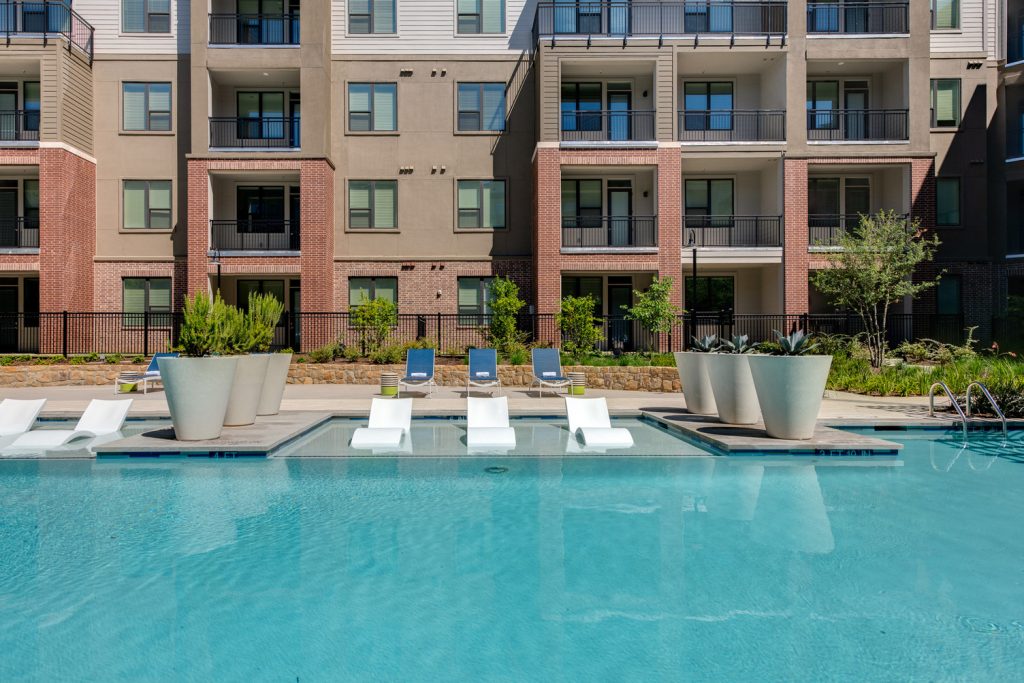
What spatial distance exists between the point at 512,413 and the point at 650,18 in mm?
16467

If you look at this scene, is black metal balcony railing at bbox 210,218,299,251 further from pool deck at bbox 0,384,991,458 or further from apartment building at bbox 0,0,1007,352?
pool deck at bbox 0,384,991,458

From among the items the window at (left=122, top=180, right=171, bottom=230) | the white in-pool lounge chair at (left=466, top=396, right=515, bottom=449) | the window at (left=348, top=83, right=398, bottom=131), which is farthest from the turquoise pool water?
the window at (left=348, top=83, right=398, bottom=131)

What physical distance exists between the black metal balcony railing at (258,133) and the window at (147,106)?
2214 millimetres

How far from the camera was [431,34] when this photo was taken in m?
23.0

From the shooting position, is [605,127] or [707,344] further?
[605,127]

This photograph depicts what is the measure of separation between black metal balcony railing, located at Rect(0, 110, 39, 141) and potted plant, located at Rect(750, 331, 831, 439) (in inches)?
1001

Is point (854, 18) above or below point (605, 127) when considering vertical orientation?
above

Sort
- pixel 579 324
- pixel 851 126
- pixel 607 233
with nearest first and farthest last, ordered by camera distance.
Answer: pixel 579 324
pixel 607 233
pixel 851 126

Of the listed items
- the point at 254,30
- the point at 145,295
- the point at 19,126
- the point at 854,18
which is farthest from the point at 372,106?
the point at 854,18

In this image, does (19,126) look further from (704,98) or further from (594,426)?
(704,98)

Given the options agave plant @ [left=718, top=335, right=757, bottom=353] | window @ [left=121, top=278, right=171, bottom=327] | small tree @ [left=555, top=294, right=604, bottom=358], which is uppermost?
window @ [left=121, top=278, right=171, bottom=327]

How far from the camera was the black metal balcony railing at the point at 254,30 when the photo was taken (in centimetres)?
2217

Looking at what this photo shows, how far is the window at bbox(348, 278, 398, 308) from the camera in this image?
22.9 m

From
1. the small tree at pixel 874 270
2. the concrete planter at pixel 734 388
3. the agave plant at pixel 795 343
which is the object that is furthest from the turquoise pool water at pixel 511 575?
the small tree at pixel 874 270
